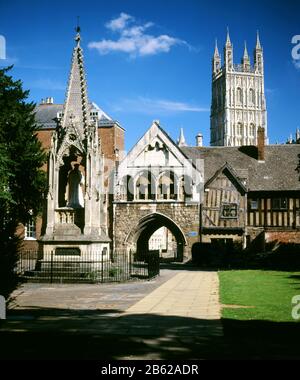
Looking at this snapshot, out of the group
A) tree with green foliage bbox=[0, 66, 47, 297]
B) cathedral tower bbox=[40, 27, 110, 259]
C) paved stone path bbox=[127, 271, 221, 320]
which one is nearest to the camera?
paved stone path bbox=[127, 271, 221, 320]

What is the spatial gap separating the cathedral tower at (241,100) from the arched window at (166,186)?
239 ft

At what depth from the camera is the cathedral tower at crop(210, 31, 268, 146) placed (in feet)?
359

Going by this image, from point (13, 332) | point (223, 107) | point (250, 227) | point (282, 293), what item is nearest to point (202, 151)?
point (250, 227)

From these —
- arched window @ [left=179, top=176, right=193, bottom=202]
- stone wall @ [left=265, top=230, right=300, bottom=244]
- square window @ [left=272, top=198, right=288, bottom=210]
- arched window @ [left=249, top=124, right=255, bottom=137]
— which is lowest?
stone wall @ [left=265, top=230, right=300, bottom=244]

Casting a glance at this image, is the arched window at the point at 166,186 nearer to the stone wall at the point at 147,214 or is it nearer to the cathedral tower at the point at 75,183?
the stone wall at the point at 147,214

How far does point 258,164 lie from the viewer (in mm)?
38750

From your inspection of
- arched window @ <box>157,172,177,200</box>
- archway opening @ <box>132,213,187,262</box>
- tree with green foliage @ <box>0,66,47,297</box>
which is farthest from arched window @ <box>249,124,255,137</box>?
tree with green foliage @ <box>0,66,47,297</box>

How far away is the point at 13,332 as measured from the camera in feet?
25.8

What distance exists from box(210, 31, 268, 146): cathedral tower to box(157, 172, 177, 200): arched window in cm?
7279

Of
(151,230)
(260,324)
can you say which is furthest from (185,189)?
(260,324)

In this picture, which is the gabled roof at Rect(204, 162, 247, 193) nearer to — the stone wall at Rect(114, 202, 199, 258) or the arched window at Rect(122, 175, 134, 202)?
the stone wall at Rect(114, 202, 199, 258)

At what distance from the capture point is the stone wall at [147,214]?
3572cm

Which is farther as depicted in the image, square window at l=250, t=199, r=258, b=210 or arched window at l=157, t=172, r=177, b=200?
arched window at l=157, t=172, r=177, b=200
